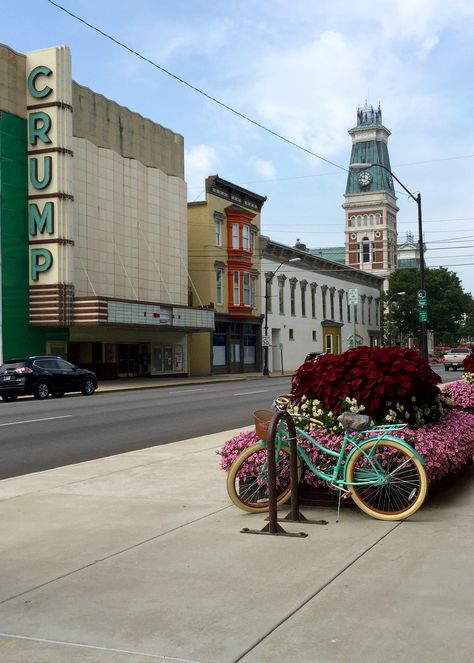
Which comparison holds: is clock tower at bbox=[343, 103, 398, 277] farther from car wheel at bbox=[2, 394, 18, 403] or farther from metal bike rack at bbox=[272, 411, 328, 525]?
metal bike rack at bbox=[272, 411, 328, 525]

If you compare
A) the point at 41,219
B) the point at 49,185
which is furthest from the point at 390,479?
the point at 49,185

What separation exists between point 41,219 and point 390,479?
3383 centimetres

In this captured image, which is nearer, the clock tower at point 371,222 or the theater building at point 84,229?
the theater building at point 84,229

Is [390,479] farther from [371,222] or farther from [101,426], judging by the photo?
[371,222]

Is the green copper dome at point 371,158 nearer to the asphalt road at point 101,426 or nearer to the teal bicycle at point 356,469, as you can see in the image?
the asphalt road at point 101,426

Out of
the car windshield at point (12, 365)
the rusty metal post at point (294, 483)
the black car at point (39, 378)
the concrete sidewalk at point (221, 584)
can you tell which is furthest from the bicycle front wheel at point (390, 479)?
the car windshield at point (12, 365)

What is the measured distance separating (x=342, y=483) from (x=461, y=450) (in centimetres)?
180

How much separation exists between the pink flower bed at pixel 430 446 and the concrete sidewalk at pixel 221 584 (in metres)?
0.36

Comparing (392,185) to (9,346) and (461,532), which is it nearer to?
(9,346)

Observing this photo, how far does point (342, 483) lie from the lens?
24.4 ft

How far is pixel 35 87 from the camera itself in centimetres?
3850

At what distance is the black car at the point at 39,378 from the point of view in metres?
28.8

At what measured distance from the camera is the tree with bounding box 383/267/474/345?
94.3 m

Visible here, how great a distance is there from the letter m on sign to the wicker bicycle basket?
32.6m
